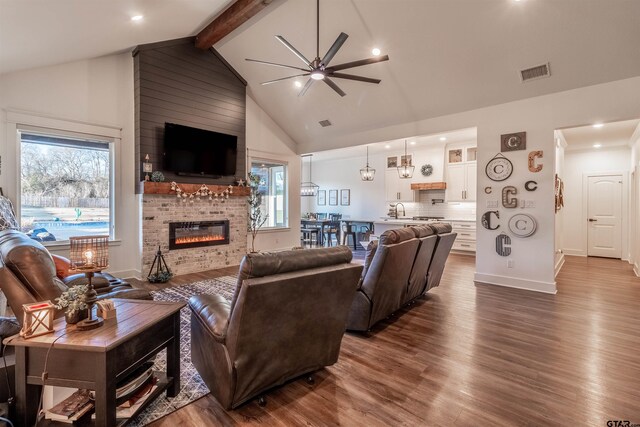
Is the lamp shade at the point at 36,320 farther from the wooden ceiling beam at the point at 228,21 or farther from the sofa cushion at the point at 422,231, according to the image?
the wooden ceiling beam at the point at 228,21

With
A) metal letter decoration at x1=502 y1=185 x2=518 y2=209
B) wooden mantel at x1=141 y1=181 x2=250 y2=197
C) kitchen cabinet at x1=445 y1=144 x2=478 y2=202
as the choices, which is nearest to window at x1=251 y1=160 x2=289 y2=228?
wooden mantel at x1=141 y1=181 x2=250 y2=197

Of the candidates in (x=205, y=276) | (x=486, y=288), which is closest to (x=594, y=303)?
(x=486, y=288)

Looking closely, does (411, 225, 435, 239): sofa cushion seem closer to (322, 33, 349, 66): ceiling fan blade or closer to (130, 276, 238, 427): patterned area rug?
(322, 33, 349, 66): ceiling fan blade

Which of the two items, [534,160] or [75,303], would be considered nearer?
[75,303]

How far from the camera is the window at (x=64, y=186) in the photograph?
4465 mm

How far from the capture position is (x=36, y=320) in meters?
1.48

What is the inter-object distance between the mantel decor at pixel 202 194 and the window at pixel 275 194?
1.51 m

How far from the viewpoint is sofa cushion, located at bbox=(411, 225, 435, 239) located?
3389 mm

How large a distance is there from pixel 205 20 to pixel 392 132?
3.97 meters

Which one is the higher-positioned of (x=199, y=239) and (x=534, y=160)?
(x=534, y=160)

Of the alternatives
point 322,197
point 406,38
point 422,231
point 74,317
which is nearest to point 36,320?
point 74,317

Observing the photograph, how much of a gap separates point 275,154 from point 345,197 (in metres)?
4.46

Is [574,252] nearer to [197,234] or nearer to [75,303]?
[197,234]

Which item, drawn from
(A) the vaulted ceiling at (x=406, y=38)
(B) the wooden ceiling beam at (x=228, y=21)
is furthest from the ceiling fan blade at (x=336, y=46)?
(B) the wooden ceiling beam at (x=228, y=21)
